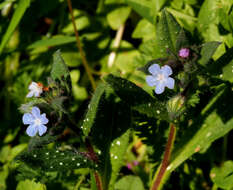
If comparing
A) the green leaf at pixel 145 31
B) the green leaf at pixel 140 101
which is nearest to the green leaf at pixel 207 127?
the green leaf at pixel 140 101

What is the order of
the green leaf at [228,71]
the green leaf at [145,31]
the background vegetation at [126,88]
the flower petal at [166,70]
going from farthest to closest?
the green leaf at [145,31] < the background vegetation at [126,88] < the green leaf at [228,71] < the flower petal at [166,70]

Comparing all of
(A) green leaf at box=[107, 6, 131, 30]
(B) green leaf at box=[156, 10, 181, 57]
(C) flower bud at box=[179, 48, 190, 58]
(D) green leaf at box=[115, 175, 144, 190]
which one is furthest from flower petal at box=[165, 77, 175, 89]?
(A) green leaf at box=[107, 6, 131, 30]

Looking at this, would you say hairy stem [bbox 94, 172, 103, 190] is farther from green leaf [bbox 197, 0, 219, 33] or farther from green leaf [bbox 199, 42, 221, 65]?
green leaf [bbox 197, 0, 219, 33]

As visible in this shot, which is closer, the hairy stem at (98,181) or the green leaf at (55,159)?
the green leaf at (55,159)

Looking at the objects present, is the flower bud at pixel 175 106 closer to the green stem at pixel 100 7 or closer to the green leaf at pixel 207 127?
the green leaf at pixel 207 127

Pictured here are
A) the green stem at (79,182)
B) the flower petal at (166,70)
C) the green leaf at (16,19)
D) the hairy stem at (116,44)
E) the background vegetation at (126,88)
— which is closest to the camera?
the flower petal at (166,70)

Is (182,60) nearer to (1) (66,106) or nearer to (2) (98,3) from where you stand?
(1) (66,106)

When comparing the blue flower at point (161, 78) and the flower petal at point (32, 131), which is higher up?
the blue flower at point (161, 78)
